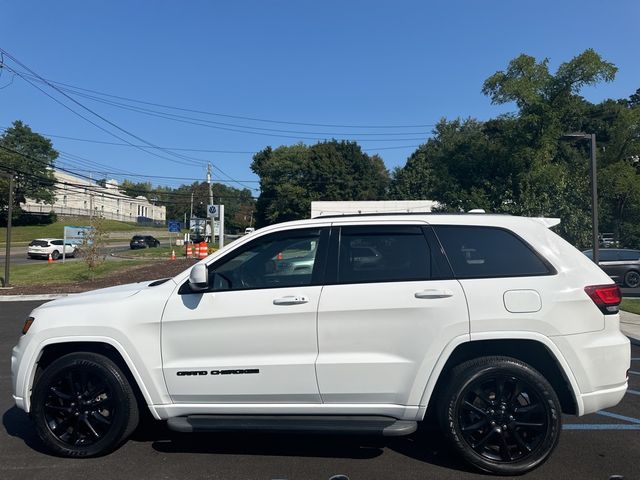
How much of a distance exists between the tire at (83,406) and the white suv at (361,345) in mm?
11

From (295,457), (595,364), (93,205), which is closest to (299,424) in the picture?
(295,457)

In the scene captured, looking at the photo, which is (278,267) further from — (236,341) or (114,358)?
(114,358)

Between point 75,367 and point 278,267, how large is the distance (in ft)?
5.84

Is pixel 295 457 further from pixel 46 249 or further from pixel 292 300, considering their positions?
pixel 46 249

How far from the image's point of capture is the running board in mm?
3545

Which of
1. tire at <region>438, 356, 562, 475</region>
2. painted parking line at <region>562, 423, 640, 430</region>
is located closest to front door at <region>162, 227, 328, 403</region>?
tire at <region>438, 356, 562, 475</region>

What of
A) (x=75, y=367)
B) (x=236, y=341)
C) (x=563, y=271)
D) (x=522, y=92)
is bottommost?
(x=75, y=367)

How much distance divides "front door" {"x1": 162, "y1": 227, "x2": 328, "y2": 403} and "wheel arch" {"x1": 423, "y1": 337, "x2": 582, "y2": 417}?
1019mm

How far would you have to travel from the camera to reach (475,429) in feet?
11.9

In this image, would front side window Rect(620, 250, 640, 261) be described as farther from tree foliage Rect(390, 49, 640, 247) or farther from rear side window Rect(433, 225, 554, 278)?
rear side window Rect(433, 225, 554, 278)

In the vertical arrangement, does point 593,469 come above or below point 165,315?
below

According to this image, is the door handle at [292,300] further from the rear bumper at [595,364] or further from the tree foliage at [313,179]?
the tree foliage at [313,179]

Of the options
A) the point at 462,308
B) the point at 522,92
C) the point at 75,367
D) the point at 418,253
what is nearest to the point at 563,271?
the point at 462,308

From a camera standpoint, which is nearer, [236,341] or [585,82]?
[236,341]
